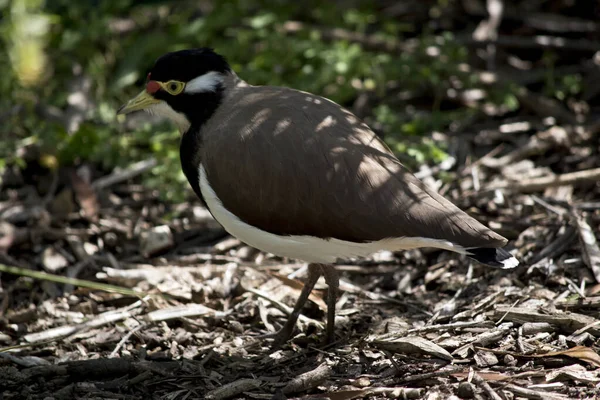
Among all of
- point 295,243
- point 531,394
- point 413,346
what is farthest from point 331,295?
point 531,394

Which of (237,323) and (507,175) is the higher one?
(507,175)

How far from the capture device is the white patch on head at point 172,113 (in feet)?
16.8

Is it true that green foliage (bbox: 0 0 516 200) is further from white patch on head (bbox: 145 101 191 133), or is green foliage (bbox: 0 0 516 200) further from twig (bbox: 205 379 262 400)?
twig (bbox: 205 379 262 400)

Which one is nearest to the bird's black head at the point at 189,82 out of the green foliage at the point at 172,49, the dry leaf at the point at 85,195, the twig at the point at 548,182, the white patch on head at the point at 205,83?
the white patch on head at the point at 205,83

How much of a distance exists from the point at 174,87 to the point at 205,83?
21cm

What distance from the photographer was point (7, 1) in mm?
7602

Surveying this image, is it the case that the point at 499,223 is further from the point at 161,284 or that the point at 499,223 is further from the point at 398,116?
the point at 161,284

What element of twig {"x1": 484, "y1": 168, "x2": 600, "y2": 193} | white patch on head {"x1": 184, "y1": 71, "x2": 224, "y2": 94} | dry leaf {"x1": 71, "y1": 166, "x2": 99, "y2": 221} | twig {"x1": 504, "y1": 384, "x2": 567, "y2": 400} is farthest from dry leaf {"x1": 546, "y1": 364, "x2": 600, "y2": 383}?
dry leaf {"x1": 71, "y1": 166, "x2": 99, "y2": 221}

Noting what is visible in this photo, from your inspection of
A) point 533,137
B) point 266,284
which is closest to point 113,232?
point 266,284

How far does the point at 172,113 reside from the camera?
5172 mm

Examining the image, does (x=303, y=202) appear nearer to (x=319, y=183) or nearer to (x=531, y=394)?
(x=319, y=183)

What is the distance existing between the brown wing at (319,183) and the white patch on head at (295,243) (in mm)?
42

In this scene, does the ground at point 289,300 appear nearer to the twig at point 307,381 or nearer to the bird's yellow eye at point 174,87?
the twig at point 307,381

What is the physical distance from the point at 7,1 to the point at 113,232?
285cm
